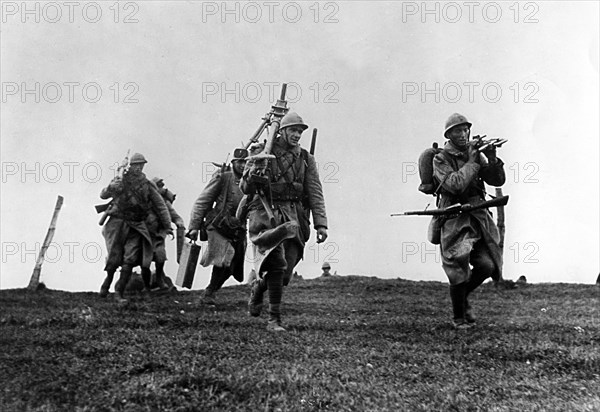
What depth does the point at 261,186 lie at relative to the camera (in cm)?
884

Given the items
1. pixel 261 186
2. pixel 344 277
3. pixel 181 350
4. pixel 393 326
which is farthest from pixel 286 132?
pixel 344 277

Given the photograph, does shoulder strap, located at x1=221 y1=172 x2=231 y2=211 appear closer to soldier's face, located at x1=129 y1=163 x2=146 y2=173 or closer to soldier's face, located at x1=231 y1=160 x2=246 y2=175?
soldier's face, located at x1=231 y1=160 x2=246 y2=175

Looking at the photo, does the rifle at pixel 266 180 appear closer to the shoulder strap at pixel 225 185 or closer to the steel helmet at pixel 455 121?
the steel helmet at pixel 455 121

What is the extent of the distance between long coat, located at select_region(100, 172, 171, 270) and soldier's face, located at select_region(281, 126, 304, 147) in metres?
5.29

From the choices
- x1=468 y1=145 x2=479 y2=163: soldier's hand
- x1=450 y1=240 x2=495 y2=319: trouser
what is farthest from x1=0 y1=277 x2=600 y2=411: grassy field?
x1=468 y1=145 x2=479 y2=163: soldier's hand

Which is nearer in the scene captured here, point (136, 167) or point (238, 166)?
point (238, 166)

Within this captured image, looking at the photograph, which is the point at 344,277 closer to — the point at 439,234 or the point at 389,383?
the point at 439,234

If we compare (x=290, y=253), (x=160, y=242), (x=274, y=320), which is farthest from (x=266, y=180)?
(x=160, y=242)

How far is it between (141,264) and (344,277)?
8.23 metres

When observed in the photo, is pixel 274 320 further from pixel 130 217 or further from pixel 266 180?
pixel 130 217

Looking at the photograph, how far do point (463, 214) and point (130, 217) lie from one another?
6.84 meters

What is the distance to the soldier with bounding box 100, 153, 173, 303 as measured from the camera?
13617 millimetres

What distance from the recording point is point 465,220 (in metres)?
9.23

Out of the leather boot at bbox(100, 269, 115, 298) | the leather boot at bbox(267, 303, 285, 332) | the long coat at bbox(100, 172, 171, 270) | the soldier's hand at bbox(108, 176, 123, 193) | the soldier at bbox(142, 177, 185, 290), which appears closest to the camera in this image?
the leather boot at bbox(267, 303, 285, 332)
